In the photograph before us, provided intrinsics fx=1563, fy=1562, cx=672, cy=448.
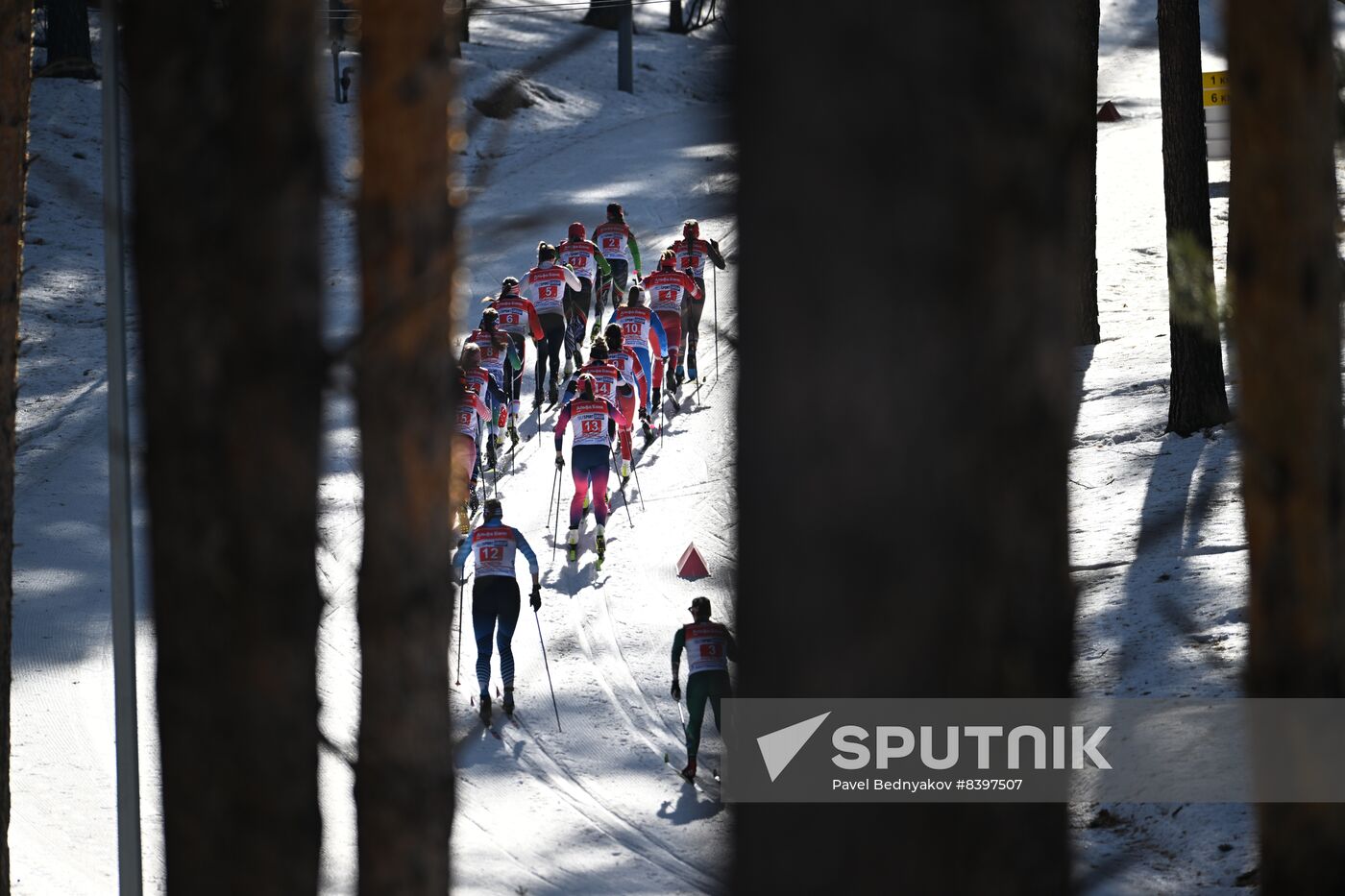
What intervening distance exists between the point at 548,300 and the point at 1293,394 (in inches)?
617

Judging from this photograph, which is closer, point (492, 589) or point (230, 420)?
point (230, 420)

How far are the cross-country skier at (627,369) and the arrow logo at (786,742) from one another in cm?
1630

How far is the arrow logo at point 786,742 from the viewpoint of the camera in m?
1.74

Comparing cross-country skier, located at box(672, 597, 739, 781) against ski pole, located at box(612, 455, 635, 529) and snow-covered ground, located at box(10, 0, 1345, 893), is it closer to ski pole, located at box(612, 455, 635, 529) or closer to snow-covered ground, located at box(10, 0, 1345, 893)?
snow-covered ground, located at box(10, 0, 1345, 893)

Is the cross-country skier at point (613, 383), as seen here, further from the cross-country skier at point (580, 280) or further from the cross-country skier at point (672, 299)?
the cross-country skier at point (580, 280)

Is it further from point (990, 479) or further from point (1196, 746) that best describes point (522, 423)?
point (990, 479)

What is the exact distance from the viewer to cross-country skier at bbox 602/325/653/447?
60.4 ft

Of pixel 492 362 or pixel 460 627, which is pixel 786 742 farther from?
pixel 492 362

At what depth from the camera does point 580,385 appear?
16656 mm

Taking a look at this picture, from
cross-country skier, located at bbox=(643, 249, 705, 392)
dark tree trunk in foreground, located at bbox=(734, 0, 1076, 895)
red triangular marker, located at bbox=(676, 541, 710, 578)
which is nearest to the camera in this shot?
dark tree trunk in foreground, located at bbox=(734, 0, 1076, 895)

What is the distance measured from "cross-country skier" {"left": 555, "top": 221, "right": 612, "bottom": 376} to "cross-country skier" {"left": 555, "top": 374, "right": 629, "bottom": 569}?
19.3ft

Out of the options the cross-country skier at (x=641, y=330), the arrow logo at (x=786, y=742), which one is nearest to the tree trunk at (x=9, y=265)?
the arrow logo at (x=786, y=742)

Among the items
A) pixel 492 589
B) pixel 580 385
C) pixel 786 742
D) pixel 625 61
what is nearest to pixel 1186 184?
pixel 580 385

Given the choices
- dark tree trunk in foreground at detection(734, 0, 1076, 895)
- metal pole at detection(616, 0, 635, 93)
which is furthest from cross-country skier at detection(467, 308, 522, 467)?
metal pole at detection(616, 0, 635, 93)
